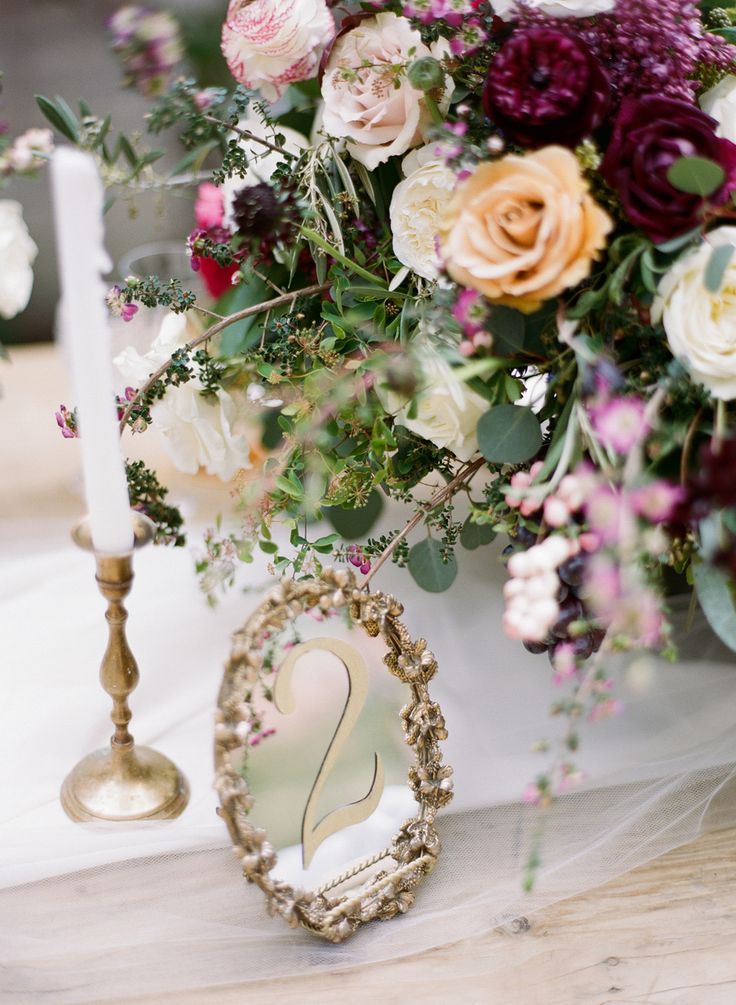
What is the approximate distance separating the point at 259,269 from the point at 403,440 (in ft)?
0.76

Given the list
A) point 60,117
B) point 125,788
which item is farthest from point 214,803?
point 60,117

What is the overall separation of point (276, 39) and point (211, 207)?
20 centimetres

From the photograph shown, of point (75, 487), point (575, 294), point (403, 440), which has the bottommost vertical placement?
point (75, 487)

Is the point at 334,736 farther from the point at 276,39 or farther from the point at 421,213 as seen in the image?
the point at 276,39

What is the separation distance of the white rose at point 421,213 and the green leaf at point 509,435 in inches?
4.7

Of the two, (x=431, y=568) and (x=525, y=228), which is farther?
(x=431, y=568)

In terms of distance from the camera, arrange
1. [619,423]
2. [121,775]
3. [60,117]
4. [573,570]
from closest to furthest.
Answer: [619,423]
[573,570]
[121,775]
[60,117]

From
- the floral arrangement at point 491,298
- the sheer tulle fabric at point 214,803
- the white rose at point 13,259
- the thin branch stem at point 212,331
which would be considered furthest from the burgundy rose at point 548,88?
the white rose at point 13,259

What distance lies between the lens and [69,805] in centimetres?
69

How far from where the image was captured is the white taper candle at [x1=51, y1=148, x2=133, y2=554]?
0.47m

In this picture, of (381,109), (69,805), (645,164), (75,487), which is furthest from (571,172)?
(75,487)

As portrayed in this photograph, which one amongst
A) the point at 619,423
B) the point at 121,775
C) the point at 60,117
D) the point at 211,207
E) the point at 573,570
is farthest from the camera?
the point at 211,207

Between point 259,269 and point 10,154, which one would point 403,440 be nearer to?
point 259,269

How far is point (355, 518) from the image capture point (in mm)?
852
